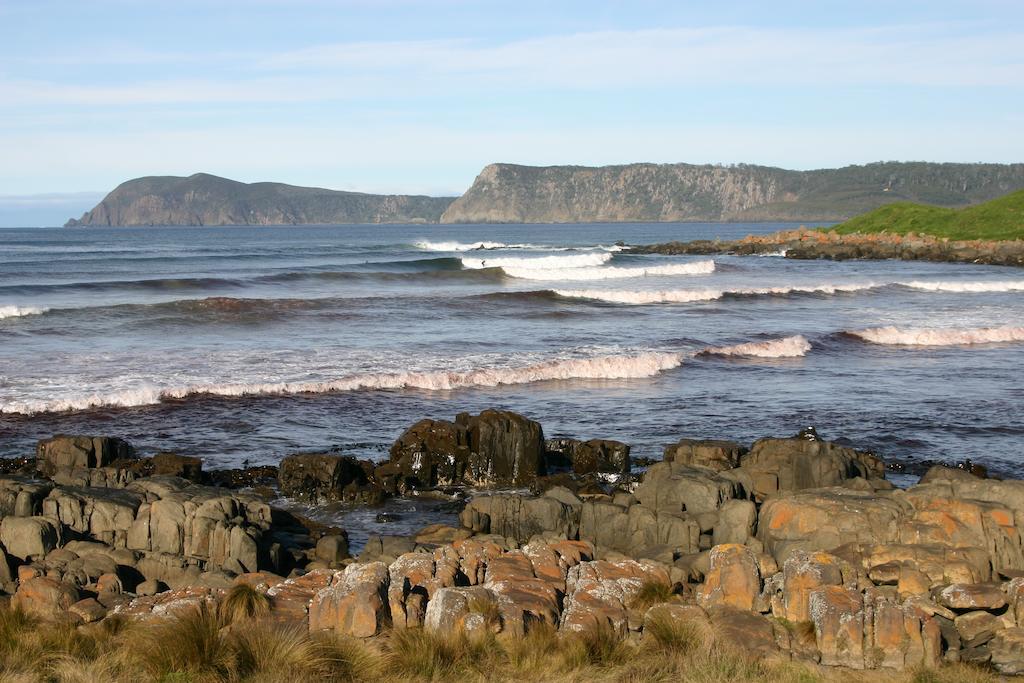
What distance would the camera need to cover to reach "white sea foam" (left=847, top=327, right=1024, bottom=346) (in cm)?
2812

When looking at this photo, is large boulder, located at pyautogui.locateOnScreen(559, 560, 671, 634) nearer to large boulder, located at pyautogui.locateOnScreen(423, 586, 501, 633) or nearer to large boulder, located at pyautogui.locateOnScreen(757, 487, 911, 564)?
large boulder, located at pyautogui.locateOnScreen(423, 586, 501, 633)

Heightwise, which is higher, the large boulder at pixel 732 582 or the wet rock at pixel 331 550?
the large boulder at pixel 732 582

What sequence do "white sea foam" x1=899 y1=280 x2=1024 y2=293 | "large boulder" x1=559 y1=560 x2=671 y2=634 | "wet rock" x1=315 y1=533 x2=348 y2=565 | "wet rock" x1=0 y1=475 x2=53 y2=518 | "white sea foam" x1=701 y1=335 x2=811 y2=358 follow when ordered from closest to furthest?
"large boulder" x1=559 y1=560 x2=671 y2=634 < "wet rock" x1=315 y1=533 x2=348 y2=565 < "wet rock" x1=0 y1=475 x2=53 y2=518 < "white sea foam" x1=701 y1=335 x2=811 y2=358 < "white sea foam" x1=899 y1=280 x2=1024 y2=293

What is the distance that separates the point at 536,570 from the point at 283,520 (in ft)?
12.4

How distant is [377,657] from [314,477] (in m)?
5.93

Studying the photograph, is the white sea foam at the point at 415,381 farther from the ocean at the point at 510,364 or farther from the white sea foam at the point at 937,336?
the white sea foam at the point at 937,336

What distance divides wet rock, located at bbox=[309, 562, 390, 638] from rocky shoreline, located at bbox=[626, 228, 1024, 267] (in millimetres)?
62240

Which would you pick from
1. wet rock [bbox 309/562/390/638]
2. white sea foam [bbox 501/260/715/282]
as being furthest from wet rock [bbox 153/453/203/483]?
white sea foam [bbox 501/260/715/282]

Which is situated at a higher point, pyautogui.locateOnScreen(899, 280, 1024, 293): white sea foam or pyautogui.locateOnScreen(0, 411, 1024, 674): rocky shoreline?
pyautogui.locateOnScreen(899, 280, 1024, 293): white sea foam

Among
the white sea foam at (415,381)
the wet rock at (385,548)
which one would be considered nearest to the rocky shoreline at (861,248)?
the white sea foam at (415,381)

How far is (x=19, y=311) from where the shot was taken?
33969 millimetres

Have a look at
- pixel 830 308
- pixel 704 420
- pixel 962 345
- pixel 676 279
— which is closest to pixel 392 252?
pixel 676 279

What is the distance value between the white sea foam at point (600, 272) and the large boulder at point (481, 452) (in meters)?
40.1

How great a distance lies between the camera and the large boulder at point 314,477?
13234 mm
